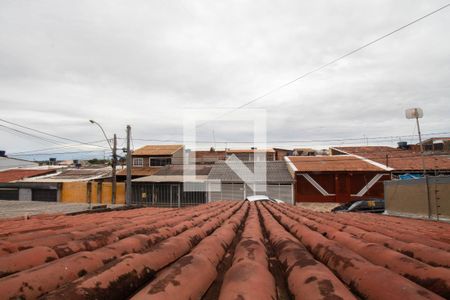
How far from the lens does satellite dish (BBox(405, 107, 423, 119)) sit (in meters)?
14.2

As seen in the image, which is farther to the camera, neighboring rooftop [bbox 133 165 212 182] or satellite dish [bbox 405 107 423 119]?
neighboring rooftop [bbox 133 165 212 182]

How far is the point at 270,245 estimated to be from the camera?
3596 mm

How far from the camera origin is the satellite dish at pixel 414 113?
1417cm

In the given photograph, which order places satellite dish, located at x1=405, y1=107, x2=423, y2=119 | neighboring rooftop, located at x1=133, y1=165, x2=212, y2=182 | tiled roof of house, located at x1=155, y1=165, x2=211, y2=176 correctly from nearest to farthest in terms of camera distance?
satellite dish, located at x1=405, y1=107, x2=423, y2=119 → neighboring rooftop, located at x1=133, y1=165, x2=212, y2=182 → tiled roof of house, located at x1=155, y1=165, x2=211, y2=176

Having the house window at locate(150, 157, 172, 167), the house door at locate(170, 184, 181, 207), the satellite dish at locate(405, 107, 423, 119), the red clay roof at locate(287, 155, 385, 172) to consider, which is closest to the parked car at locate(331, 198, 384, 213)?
the red clay roof at locate(287, 155, 385, 172)

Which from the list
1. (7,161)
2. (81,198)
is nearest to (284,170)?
(81,198)

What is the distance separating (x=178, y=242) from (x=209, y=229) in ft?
4.70

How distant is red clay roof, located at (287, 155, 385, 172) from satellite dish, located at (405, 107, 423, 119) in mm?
16676

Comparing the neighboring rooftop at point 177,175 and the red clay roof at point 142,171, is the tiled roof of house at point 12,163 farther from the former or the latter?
the neighboring rooftop at point 177,175

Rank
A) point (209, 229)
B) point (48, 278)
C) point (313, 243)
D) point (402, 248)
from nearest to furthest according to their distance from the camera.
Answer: point (48, 278)
point (402, 248)
point (313, 243)
point (209, 229)

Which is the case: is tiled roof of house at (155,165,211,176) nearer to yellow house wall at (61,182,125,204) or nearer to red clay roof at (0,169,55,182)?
yellow house wall at (61,182,125,204)

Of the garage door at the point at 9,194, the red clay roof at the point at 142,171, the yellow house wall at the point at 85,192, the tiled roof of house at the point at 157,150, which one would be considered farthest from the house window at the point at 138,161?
the garage door at the point at 9,194

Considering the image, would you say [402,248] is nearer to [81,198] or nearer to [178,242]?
[178,242]

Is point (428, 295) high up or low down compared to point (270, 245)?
up
